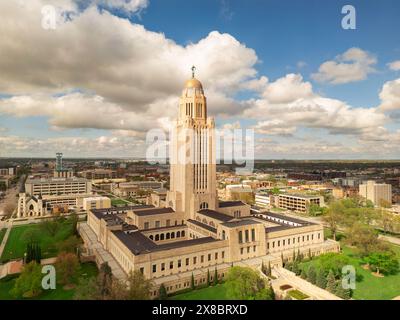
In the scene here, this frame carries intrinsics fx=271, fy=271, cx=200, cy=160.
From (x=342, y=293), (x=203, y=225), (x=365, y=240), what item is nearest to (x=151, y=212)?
(x=203, y=225)

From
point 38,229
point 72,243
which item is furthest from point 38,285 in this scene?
point 38,229

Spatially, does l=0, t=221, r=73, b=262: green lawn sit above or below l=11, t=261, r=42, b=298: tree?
below

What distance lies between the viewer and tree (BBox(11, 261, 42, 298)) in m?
34.7

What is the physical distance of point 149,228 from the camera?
56875 mm

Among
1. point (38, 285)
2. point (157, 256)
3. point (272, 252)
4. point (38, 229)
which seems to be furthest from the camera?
point (38, 229)

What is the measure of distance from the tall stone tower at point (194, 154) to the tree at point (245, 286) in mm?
29395

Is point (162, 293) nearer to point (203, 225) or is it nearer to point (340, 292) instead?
point (203, 225)

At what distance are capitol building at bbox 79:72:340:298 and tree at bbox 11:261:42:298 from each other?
1005 cm

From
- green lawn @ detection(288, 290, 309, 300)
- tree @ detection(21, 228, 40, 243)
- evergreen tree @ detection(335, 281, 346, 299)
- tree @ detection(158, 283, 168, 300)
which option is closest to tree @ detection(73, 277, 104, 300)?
tree @ detection(158, 283, 168, 300)

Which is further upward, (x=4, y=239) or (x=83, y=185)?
(x=83, y=185)

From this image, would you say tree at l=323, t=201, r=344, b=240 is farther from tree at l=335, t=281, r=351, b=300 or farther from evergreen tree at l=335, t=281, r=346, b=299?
evergreen tree at l=335, t=281, r=346, b=299

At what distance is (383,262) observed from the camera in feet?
133

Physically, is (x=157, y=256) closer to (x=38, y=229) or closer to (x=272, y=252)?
(x=272, y=252)
